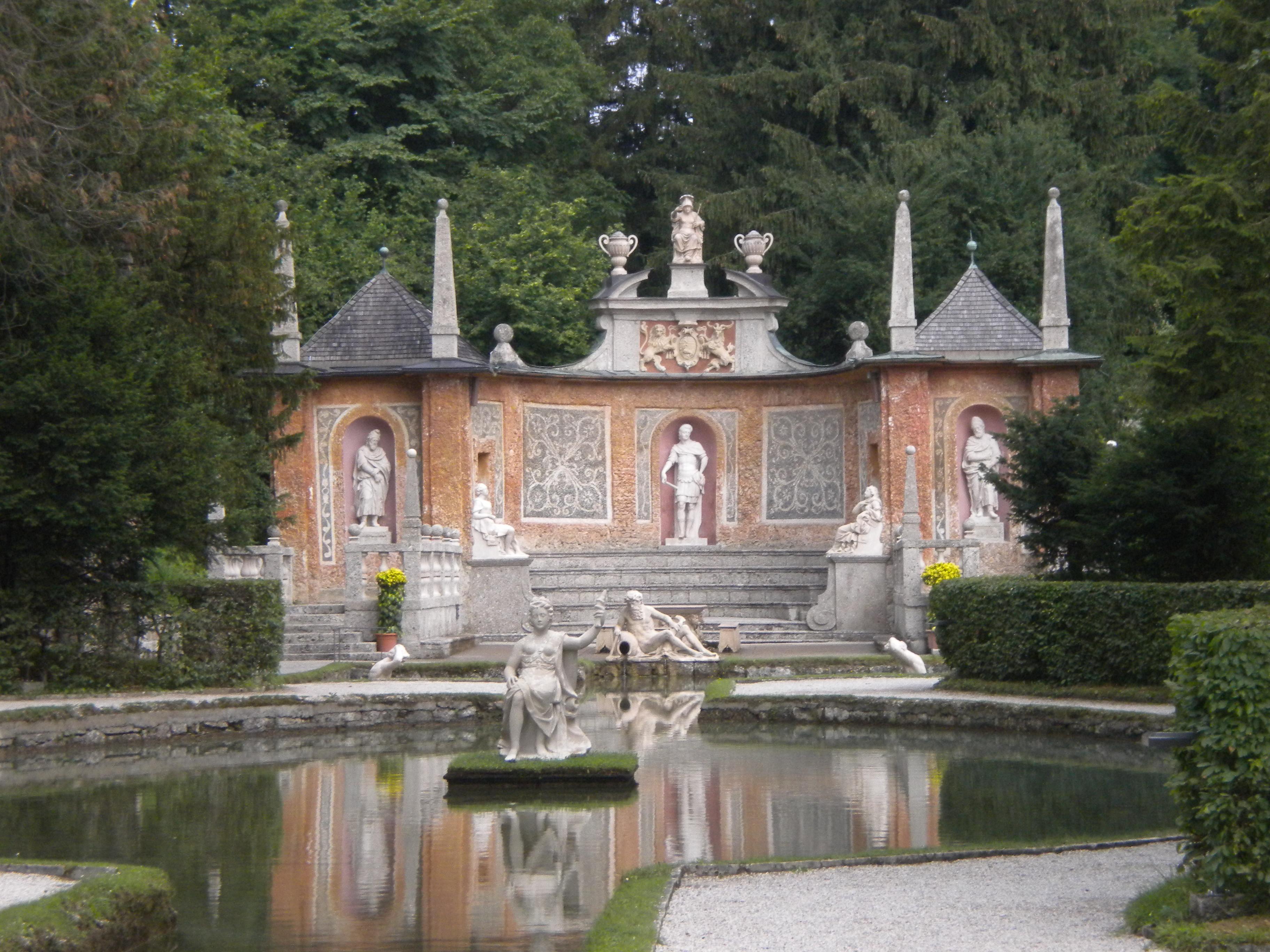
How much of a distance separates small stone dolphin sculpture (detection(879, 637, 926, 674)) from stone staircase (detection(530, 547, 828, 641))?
5220mm

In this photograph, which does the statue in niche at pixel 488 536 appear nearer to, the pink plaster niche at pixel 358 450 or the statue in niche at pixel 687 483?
the pink plaster niche at pixel 358 450

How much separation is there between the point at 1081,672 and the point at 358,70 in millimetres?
23391

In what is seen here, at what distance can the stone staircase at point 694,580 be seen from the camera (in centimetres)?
2716

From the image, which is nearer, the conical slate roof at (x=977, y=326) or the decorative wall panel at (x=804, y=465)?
the conical slate roof at (x=977, y=326)

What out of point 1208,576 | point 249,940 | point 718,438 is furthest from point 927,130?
point 249,940

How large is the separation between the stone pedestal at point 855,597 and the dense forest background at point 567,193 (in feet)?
13.8

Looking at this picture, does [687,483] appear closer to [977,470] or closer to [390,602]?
[977,470]

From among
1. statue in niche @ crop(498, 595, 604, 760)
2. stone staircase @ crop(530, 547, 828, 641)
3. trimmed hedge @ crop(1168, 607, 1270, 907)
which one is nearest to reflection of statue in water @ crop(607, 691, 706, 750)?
statue in niche @ crop(498, 595, 604, 760)

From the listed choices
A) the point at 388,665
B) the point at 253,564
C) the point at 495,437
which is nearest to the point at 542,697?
the point at 388,665

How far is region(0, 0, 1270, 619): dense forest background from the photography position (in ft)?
57.6

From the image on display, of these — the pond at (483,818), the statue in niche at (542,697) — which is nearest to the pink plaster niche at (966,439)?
the pond at (483,818)

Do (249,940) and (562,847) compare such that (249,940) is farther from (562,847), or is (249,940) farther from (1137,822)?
(1137,822)

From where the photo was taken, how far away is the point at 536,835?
11586 mm

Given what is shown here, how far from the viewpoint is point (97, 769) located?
15.0 meters
